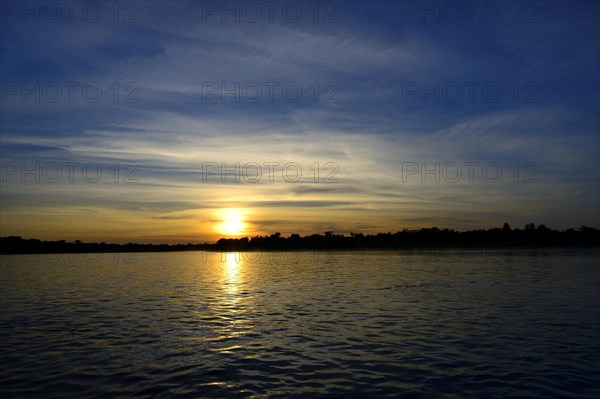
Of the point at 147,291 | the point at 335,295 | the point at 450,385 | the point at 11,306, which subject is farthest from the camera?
the point at 147,291

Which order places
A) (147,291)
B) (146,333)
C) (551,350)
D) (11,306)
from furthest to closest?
(147,291) < (11,306) < (146,333) < (551,350)

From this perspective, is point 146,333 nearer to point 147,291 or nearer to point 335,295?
point 335,295

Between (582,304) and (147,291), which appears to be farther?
(147,291)

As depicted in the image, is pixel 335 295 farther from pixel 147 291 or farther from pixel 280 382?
pixel 280 382

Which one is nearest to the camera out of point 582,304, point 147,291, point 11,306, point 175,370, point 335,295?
point 175,370

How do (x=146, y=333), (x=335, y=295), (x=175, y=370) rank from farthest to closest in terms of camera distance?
1. (x=335, y=295)
2. (x=146, y=333)
3. (x=175, y=370)

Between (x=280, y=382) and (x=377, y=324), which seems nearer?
(x=280, y=382)

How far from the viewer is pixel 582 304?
37.0 meters

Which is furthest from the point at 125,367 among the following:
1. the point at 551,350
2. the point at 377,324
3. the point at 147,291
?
the point at 147,291

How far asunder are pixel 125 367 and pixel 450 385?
13853 mm

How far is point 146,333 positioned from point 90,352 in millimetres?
5079

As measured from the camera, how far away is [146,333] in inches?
1075

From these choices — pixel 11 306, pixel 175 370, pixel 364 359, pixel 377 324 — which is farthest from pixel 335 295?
pixel 11 306

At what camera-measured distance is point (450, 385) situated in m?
16.7
